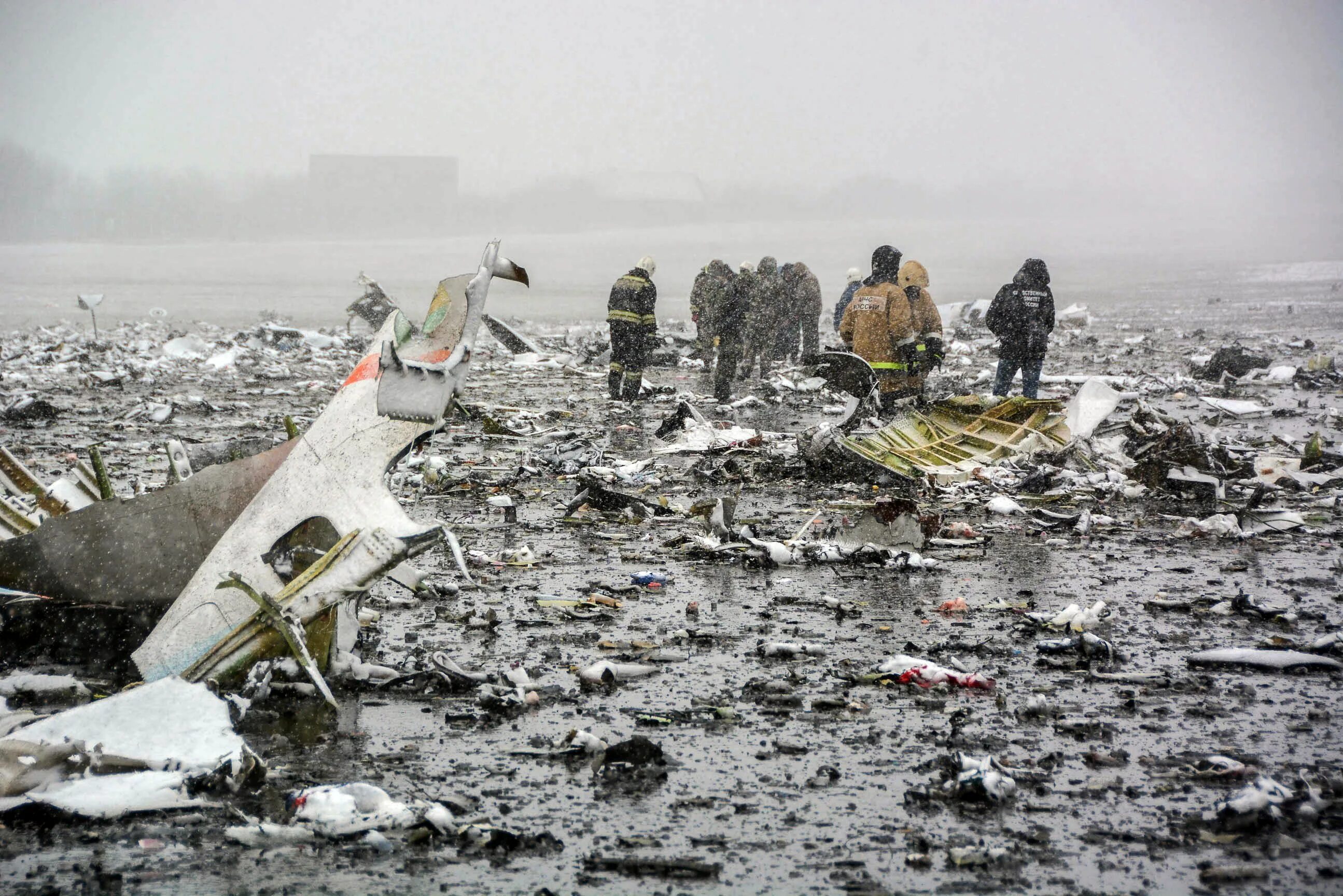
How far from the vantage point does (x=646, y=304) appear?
1236 centimetres

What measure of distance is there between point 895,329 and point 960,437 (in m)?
1.33

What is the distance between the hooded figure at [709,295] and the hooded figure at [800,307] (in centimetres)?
144

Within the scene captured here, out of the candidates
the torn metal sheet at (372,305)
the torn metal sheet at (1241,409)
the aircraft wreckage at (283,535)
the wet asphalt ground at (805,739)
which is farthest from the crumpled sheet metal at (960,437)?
the torn metal sheet at (372,305)

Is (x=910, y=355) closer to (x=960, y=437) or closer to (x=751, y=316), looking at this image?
(x=960, y=437)

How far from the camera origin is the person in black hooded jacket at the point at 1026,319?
10219 millimetres

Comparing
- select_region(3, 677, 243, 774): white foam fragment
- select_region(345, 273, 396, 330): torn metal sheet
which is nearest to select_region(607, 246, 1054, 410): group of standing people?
select_region(345, 273, 396, 330): torn metal sheet

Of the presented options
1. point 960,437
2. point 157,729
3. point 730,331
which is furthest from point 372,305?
point 157,729

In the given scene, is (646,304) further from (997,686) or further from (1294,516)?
(997,686)

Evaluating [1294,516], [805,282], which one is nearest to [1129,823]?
[1294,516]

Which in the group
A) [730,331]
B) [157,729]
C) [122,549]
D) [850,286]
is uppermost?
[850,286]

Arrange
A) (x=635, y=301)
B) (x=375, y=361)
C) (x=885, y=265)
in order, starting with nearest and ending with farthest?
(x=375, y=361), (x=885, y=265), (x=635, y=301)

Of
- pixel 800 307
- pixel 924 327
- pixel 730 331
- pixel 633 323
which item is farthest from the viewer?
pixel 800 307

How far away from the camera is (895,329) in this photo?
947 cm

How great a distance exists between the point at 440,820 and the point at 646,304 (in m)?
9.82
